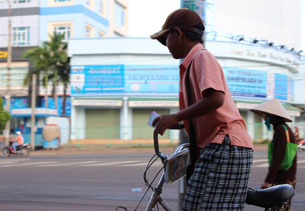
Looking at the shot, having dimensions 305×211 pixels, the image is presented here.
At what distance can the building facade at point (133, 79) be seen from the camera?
34625 millimetres

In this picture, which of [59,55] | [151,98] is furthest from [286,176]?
[59,55]

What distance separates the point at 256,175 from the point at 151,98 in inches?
961

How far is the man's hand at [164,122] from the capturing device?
2.17m

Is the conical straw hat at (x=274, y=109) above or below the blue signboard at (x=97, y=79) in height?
below

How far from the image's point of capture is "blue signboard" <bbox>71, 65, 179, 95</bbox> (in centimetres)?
3459

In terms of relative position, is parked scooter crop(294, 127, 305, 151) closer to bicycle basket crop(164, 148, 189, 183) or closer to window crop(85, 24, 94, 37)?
Answer: bicycle basket crop(164, 148, 189, 183)

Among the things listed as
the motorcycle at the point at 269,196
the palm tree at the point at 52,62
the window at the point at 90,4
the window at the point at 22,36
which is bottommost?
the motorcycle at the point at 269,196

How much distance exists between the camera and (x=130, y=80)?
1369 inches

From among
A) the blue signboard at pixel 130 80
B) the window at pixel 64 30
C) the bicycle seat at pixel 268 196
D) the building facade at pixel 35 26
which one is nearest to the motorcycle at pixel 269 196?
the bicycle seat at pixel 268 196

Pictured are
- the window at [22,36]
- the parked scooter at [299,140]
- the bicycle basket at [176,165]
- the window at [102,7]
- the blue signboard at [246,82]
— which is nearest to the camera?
the bicycle basket at [176,165]

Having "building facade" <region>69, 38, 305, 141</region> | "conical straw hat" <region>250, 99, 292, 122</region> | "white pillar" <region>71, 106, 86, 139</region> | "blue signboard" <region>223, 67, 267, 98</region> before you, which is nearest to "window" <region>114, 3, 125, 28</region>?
"building facade" <region>69, 38, 305, 141</region>

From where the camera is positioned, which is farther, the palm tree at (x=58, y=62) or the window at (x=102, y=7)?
the window at (x=102, y=7)

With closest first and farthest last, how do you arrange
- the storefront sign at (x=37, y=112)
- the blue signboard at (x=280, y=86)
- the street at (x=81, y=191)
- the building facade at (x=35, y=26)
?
the street at (x=81, y=191) → the storefront sign at (x=37, y=112) → the blue signboard at (x=280, y=86) → the building facade at (x=35, y=26)

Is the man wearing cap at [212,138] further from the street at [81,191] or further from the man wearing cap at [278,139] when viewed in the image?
the street at [81,191]
